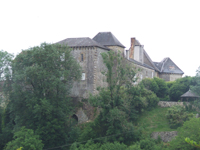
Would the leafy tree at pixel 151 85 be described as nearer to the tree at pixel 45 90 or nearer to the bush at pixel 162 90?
the bush at pixel 162 90

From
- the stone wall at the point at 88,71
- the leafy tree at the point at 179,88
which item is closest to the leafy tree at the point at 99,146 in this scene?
the stone wall at the point at 88,71

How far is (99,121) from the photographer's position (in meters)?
39.2

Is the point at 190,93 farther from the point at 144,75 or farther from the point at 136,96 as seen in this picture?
the point at 144,75

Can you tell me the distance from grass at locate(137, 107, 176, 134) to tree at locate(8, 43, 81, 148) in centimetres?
954

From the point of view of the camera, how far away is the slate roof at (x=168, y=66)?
65188 millimetres

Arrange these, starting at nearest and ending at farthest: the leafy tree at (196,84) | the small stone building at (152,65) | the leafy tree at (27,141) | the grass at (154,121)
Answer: the leafy tree at (27,141), the grass at (154,121), the leafy tree at (196,84), the small stone building at (152,65)

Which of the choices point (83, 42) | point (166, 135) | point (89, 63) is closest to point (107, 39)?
point (83, 42)

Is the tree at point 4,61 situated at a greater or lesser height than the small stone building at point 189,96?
greater

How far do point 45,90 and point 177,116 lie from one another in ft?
53.9

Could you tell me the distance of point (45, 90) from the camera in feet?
134

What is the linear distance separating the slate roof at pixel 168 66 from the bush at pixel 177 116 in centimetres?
2466

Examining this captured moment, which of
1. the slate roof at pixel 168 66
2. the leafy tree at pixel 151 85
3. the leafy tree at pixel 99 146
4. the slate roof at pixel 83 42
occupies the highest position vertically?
the slate roof at pixel 83 42

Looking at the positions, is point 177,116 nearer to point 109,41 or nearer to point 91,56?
point 91,56

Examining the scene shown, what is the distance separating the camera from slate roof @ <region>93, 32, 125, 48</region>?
48.8 m
